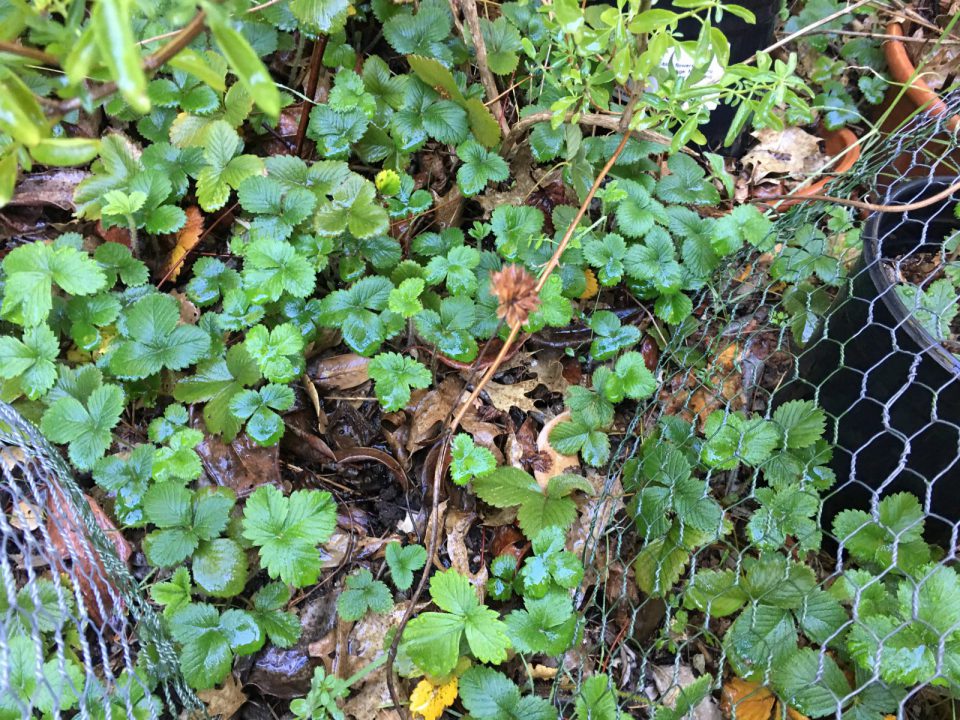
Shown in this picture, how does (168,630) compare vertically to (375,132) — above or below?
below

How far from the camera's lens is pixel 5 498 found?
1604 millimetres

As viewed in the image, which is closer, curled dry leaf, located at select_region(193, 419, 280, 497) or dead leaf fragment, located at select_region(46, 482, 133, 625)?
dead leaf fragment, located at select_region(46, 482, 133, 625)

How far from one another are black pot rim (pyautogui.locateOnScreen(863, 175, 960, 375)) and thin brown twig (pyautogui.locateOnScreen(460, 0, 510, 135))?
996 millimetres

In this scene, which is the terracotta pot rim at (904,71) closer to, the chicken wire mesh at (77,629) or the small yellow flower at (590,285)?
the small yellow flower at (590,285)

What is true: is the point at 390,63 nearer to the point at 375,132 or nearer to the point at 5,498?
the point at 375,132

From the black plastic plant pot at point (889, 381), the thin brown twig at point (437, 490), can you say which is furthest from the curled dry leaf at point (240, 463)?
the black plastic plant pot at point (889, 381)

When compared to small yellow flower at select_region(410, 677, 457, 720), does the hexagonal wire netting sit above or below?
above

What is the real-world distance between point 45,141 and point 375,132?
1295mm

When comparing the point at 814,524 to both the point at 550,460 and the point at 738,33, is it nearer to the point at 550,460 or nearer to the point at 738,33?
the point at 550,460

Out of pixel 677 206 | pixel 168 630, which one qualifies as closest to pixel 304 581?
pixel 168 630

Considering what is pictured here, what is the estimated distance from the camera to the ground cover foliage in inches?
53.1

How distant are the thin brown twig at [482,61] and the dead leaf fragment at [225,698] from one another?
158cm

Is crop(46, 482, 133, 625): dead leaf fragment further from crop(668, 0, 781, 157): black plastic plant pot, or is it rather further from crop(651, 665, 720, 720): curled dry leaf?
crop(668, 0, 781, 157): black plastic plant pot

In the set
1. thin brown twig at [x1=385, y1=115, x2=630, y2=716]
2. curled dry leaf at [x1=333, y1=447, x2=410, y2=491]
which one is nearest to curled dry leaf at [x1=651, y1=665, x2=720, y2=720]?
thin brown twig at [x1=385, y1=115, x2=630, y2=716]
